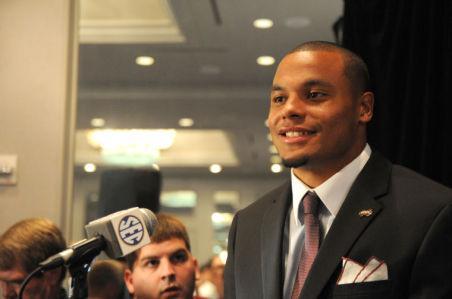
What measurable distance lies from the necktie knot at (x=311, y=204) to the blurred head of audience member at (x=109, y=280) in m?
1.52

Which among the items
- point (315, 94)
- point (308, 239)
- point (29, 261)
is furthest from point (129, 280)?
point (315, 94)

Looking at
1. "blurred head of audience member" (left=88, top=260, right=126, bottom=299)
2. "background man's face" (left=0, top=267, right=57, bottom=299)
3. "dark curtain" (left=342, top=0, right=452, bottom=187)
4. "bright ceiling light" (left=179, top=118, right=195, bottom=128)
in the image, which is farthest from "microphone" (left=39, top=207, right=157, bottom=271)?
"bright ceiling light" (left=179, top=118, right=195, bottom=128)

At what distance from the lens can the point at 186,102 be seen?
421 cm

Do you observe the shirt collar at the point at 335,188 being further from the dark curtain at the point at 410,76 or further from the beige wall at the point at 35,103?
the beige wall at the point at 35,103

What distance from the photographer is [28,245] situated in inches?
118

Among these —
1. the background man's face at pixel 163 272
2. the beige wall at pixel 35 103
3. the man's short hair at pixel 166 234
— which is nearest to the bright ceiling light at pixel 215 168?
the beige wall at pixel 35 103

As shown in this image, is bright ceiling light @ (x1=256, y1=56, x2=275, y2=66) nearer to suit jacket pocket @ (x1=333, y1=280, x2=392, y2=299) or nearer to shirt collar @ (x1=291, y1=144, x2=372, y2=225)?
shirt collar @ (x1=291, y1=144, x2=372, y2=225)

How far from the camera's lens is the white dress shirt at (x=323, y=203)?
75.9 inches

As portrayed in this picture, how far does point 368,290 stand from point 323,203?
0.82 feet

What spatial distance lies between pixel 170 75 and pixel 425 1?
50.0 inches

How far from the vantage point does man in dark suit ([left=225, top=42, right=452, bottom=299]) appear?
1.78 meters

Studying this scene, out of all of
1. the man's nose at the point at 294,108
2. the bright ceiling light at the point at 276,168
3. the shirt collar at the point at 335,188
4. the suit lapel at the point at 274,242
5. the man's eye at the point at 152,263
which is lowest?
the man's eye at the point at 152,263

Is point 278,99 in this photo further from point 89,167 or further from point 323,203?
point 89,167

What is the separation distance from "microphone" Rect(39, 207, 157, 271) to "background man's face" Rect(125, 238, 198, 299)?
1.03 meters
